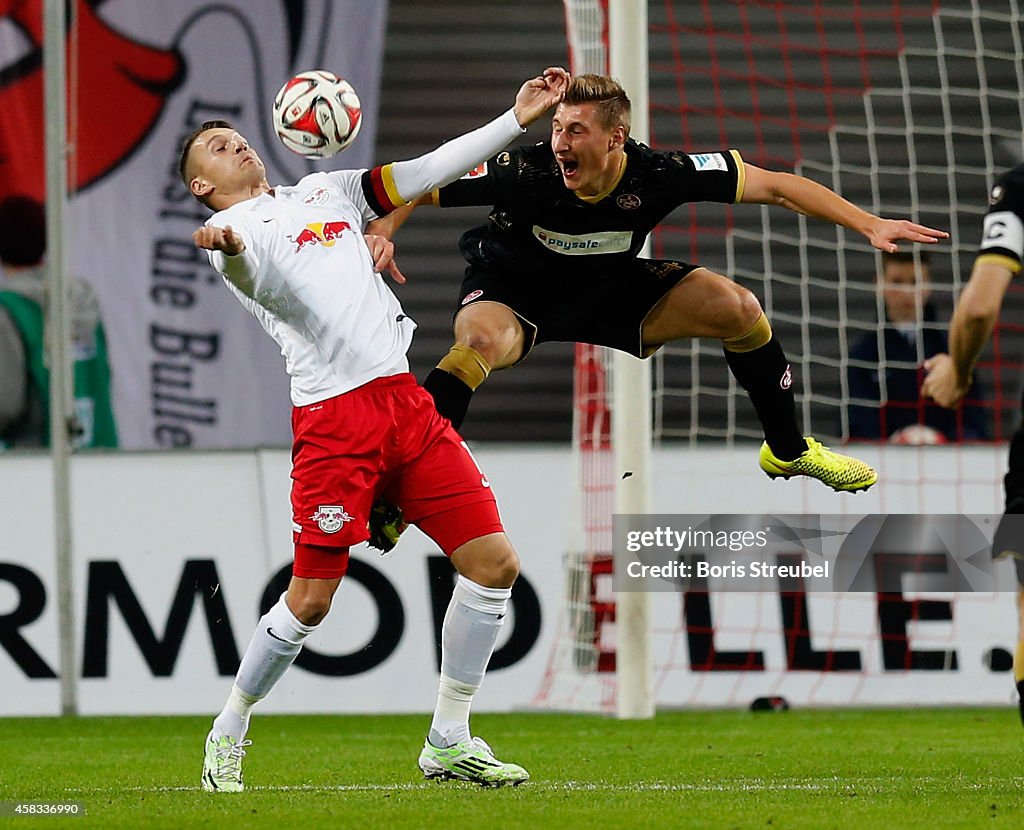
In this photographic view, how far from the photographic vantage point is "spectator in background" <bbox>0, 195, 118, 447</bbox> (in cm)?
1014

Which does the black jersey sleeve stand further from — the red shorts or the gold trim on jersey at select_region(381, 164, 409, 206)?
the red shorts

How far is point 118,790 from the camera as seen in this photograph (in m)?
5.84

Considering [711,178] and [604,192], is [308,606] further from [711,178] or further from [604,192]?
[711,178]

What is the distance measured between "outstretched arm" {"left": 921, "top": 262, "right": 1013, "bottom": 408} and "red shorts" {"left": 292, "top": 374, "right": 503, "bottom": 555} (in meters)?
1.57

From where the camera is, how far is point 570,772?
6.40 metres

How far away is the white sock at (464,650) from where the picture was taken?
5.88m

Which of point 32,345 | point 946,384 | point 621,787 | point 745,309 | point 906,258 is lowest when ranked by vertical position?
point 621,787

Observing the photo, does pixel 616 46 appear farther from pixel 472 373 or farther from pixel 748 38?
pixel 748 38

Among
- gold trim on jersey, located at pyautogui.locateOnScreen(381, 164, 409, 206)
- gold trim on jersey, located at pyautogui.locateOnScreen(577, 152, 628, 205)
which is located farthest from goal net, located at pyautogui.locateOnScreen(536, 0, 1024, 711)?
gold trim on jersey, located at pyautogui.locateOnScreen(381, 164, 409, 206)

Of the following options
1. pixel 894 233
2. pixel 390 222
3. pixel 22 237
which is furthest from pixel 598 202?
pixel 22 237

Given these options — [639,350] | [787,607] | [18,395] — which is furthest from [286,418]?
[639,350]

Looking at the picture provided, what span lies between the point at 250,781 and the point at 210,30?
5826 mm

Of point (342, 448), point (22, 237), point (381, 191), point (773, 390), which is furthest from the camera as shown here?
point (22, 237)

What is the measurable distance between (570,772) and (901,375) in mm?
4588
